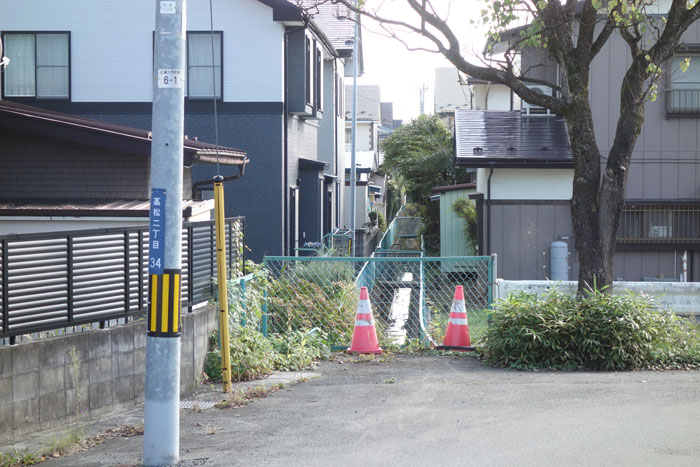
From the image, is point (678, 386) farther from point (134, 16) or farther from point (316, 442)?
point (134, 16)

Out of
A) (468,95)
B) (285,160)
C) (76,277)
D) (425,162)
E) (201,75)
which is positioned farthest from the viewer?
(468,95)

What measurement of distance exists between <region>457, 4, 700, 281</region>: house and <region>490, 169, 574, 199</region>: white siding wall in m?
0.02

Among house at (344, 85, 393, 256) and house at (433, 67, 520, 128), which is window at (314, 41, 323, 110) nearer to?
house at (433, 67, 520, 128)

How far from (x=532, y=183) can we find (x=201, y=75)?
8.02 metres

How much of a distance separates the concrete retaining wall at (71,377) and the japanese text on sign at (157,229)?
1.69 metres

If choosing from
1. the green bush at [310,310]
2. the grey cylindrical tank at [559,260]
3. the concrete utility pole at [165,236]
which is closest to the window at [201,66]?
the green bush at [310,310]

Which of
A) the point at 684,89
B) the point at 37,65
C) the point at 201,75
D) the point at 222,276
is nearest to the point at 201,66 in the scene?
the point at 201,75

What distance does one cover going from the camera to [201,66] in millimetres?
19000

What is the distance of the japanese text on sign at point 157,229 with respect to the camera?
232 inches

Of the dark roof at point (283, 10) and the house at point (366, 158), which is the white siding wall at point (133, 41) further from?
the house at point (366, 158)

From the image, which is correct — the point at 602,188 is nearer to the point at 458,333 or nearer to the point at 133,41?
the point at 458,333

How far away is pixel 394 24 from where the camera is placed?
11.2 metres

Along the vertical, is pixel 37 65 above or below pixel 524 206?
above

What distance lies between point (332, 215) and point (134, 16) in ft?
38.3
